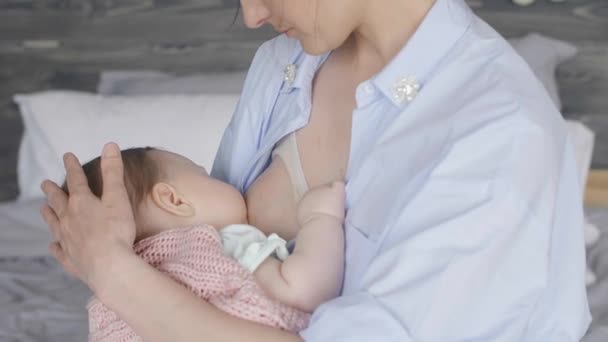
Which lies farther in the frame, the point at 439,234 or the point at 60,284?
the point at 60,284

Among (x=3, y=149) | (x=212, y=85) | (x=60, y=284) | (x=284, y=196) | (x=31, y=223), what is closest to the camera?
(x=284, y=196)

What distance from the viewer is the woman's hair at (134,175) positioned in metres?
1.27

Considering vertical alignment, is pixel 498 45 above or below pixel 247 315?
above

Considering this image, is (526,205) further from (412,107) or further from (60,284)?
(60,284)

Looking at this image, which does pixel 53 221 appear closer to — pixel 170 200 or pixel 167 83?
pixel 170 200

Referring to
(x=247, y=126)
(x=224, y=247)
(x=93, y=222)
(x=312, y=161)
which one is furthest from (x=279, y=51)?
(x=93, y=222)

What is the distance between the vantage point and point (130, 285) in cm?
105

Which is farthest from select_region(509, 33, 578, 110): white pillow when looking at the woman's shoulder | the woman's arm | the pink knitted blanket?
the woman's arm

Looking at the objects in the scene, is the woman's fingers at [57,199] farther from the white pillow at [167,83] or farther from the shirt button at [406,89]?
the white pillow at [167,83]

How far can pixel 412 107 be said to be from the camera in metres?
1.10

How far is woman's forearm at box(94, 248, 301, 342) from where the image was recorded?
104 centimetres

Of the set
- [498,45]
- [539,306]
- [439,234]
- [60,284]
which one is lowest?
[60,284]

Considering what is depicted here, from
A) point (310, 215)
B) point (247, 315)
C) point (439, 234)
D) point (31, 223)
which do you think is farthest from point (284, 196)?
point (31, 223)

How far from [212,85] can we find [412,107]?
1.67 metres
